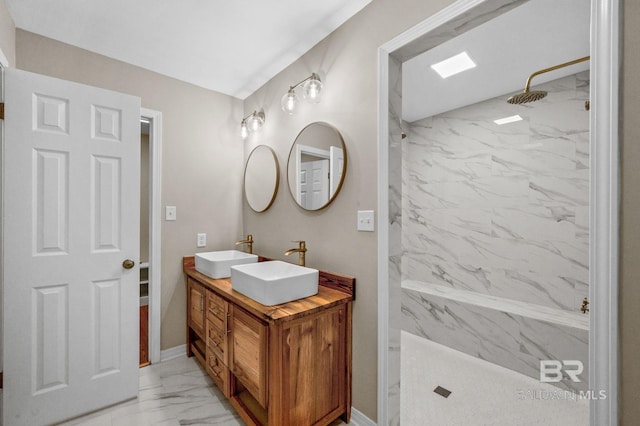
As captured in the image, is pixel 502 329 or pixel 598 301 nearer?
pixel 598 301

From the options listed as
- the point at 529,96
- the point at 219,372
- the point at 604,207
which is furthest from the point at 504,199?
the point at 219,372

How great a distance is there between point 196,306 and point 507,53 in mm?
2968

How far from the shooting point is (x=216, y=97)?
101 inches

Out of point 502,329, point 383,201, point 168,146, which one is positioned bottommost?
point 502,329

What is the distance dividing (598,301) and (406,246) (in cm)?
255

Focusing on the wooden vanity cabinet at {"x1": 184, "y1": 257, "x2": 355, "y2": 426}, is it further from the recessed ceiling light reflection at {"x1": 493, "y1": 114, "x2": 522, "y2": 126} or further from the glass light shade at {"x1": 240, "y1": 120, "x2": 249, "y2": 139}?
the recessed ceiling light reflection at {"x1": 493, "y1": 114, "x2": 522, "y2": 126}

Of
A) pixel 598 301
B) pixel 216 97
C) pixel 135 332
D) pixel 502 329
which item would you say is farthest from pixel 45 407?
pixel 502 329

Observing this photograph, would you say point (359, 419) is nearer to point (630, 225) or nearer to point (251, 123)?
point (630, 225)

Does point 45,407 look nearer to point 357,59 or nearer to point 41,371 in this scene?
point 41,371

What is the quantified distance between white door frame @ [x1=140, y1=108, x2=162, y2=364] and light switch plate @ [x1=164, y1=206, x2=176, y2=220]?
1.8 inches

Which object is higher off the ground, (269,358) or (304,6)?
(304,6)

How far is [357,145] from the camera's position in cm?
160

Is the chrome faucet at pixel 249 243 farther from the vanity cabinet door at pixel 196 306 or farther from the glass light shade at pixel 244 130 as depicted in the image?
the glass light shade at pixel 244 130

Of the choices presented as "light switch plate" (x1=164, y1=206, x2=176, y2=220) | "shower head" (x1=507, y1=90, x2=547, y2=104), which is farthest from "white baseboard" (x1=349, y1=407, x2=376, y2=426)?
"shower head" (x1=507, y1=90, x2=547, y2=104)
